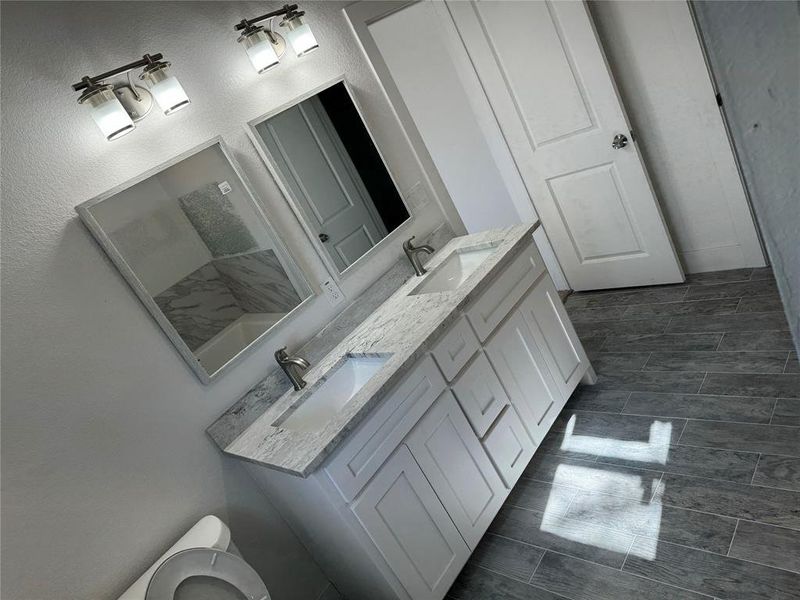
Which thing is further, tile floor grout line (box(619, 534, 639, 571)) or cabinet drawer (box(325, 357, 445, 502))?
tile floor grout line (box(619, 534, 639, 571))

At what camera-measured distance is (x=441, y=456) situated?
84.5 inches

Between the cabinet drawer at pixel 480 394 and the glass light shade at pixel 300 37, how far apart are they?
1435mm

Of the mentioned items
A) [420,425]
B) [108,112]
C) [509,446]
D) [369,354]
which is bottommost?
[509,446]

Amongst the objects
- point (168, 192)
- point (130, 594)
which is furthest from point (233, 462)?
point (168, 192)

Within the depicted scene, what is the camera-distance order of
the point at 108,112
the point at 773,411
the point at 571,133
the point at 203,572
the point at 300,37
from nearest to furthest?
the point at 203,572
the point at 108,112
the point at 773,411
the point at 300,37
the point at 571,133

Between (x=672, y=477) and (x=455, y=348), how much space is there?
91cm

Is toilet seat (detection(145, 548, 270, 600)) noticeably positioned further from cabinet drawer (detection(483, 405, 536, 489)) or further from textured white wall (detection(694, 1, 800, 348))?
textured white wall (detection(694, 1, 800, 348))

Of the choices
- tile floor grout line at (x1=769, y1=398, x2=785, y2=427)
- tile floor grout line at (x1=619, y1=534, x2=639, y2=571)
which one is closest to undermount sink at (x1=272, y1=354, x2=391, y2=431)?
tile floor grout line at (x1=619, y1=534, x2=639, y2=571)

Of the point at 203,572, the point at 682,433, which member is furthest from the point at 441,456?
the point at 682,433

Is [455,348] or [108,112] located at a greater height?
[108,112]

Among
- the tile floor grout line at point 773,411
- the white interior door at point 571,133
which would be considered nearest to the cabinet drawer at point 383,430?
the tile floor grout line at point 773,411

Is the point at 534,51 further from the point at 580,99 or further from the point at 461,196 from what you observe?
the point at 461,196

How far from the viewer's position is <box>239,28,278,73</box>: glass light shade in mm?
2344

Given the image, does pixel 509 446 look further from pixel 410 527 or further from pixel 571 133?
pixel 571 133
